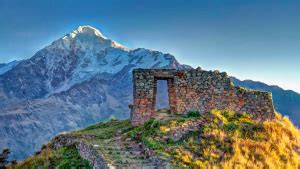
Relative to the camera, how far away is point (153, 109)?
22500 millimetres

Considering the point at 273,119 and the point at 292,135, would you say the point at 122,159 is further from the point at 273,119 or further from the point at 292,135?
the point at 273,119

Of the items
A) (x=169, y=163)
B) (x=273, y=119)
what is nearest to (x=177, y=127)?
(x=169, y=163)

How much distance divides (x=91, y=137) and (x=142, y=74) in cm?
472

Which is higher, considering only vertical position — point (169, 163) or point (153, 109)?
point (153, 109)

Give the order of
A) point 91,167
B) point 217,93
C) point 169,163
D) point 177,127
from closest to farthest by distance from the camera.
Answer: point 169,163 → point 91,167 → point 177,127 → point 217,93

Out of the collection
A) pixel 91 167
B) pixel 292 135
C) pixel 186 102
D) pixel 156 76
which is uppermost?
pixel 156 76

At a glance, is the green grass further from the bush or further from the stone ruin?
the bush

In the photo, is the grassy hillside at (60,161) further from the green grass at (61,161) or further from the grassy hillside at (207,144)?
the grassy hillside at (207,144)

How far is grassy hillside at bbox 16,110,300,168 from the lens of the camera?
50.6 feet

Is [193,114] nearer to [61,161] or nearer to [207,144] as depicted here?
[207,144]

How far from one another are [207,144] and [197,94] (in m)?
6.35

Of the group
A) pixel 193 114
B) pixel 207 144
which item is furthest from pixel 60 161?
pixel 193 114

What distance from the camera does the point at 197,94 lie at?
23.0 m

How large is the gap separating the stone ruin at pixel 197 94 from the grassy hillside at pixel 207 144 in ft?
6.41
